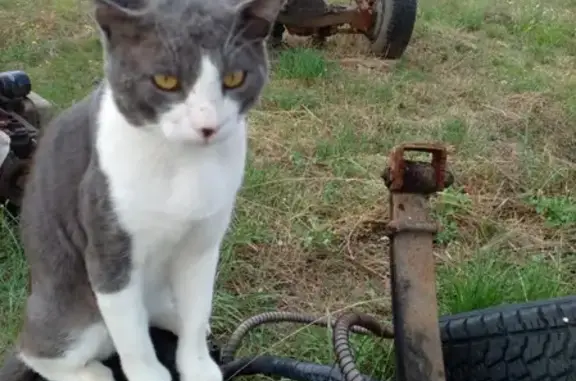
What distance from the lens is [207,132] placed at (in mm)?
1437

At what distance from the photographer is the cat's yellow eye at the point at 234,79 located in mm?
1467

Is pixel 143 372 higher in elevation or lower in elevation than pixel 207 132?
lower

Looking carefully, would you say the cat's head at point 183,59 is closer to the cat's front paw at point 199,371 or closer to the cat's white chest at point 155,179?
the cat's white chest at point 155,179

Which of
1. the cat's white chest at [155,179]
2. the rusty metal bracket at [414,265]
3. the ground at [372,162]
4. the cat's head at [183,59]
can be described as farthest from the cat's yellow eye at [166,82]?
the ground at [372,162]

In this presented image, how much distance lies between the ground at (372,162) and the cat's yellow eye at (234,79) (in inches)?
34.7

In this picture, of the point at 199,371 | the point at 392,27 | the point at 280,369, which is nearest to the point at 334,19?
the point at 392,27

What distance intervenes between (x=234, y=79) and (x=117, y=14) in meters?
0.21

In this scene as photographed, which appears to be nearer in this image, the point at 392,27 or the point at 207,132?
the point at 207,132

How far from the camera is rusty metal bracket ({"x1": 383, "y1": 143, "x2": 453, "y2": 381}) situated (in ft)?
5.16

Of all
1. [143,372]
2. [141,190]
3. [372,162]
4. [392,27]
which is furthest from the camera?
[392,27]

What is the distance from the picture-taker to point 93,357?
1.86m

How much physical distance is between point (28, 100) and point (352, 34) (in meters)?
2.26

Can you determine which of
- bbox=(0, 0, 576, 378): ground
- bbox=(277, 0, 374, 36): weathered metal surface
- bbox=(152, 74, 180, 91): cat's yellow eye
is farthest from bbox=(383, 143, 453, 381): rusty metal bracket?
bbox=(277, 0, 374, 36): weathered metal surface

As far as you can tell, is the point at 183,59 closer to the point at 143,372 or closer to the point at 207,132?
the point at 207,132
